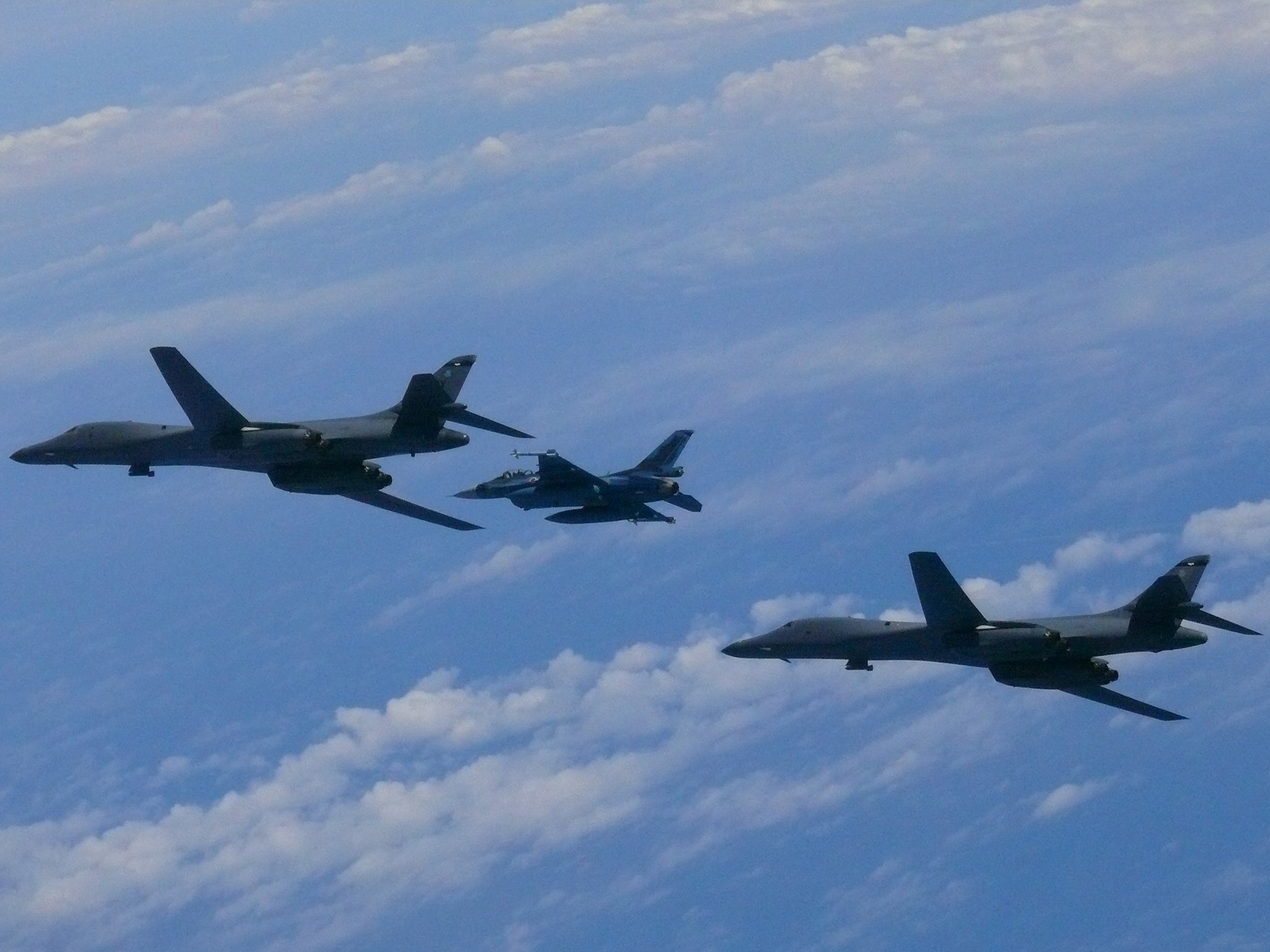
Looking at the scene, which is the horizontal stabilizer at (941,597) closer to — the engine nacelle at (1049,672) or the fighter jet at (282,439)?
the engine nacelle at (1049,672)

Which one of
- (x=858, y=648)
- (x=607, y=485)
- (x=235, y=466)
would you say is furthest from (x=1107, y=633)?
(x=235, y=466)

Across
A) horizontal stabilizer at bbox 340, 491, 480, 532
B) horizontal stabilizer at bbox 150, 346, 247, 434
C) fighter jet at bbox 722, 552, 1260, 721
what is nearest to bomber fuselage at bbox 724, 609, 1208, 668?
fighter jet at bbox 722, 552, 1260, 721

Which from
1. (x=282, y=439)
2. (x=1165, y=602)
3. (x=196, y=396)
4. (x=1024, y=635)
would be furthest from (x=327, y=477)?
(x=1165, y=602)

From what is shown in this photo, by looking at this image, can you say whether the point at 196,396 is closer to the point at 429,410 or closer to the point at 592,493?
the point at 429,410

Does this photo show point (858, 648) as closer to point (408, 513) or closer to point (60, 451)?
point (408, 513)

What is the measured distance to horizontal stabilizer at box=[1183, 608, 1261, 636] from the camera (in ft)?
273

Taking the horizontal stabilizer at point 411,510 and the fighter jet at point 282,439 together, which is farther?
the horizontal stabilizer at point 411,510

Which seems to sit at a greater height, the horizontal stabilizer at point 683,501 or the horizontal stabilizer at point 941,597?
the horizontal stabilizer at point 683,501

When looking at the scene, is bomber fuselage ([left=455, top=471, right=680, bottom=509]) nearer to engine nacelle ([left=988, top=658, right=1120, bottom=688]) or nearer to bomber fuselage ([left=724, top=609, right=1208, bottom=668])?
bomber fuselage ([left=724, top=609, right=1208, bottom=668])

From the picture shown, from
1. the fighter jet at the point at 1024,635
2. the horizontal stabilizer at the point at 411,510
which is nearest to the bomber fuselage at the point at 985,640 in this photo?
the fighter jet at the point at 1024,635

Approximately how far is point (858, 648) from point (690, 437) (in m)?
23.4

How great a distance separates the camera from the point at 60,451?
89500mm

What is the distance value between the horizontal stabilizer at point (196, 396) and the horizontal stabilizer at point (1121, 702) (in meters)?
34.0

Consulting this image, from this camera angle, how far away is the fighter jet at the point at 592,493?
4053 inches
